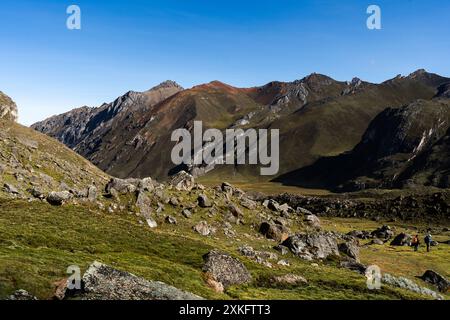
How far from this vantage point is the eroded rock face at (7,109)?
168 metres

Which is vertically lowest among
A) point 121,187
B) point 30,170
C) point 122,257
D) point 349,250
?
point 349,250

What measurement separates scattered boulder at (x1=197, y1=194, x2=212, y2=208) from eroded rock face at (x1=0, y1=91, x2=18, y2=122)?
391ft

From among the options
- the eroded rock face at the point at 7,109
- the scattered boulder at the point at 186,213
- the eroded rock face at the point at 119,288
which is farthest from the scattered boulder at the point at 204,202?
the eroded rock face at the point at 7,109

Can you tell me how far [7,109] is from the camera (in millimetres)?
171125

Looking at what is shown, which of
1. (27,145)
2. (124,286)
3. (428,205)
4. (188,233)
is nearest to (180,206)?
(188,233)

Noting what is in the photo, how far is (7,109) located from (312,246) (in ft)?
487

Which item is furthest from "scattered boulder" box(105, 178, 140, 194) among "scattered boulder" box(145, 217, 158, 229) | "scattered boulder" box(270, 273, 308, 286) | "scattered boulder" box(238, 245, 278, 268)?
"scattered boulder" box(270, 273, 308, 286)

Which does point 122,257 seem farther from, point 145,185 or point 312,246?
point 145,185

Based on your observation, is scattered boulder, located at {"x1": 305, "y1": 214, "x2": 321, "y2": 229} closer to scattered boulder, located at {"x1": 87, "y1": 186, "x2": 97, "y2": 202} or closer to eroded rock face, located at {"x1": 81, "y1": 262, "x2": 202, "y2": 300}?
scattered boulder, located at {"x1": 87, "y1": 186, "x2": 97, "y2": 202}

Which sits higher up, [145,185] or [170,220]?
[145,185]

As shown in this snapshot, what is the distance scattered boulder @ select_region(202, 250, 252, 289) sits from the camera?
36719mm

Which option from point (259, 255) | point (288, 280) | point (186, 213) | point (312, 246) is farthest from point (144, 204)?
point (288, 280)
